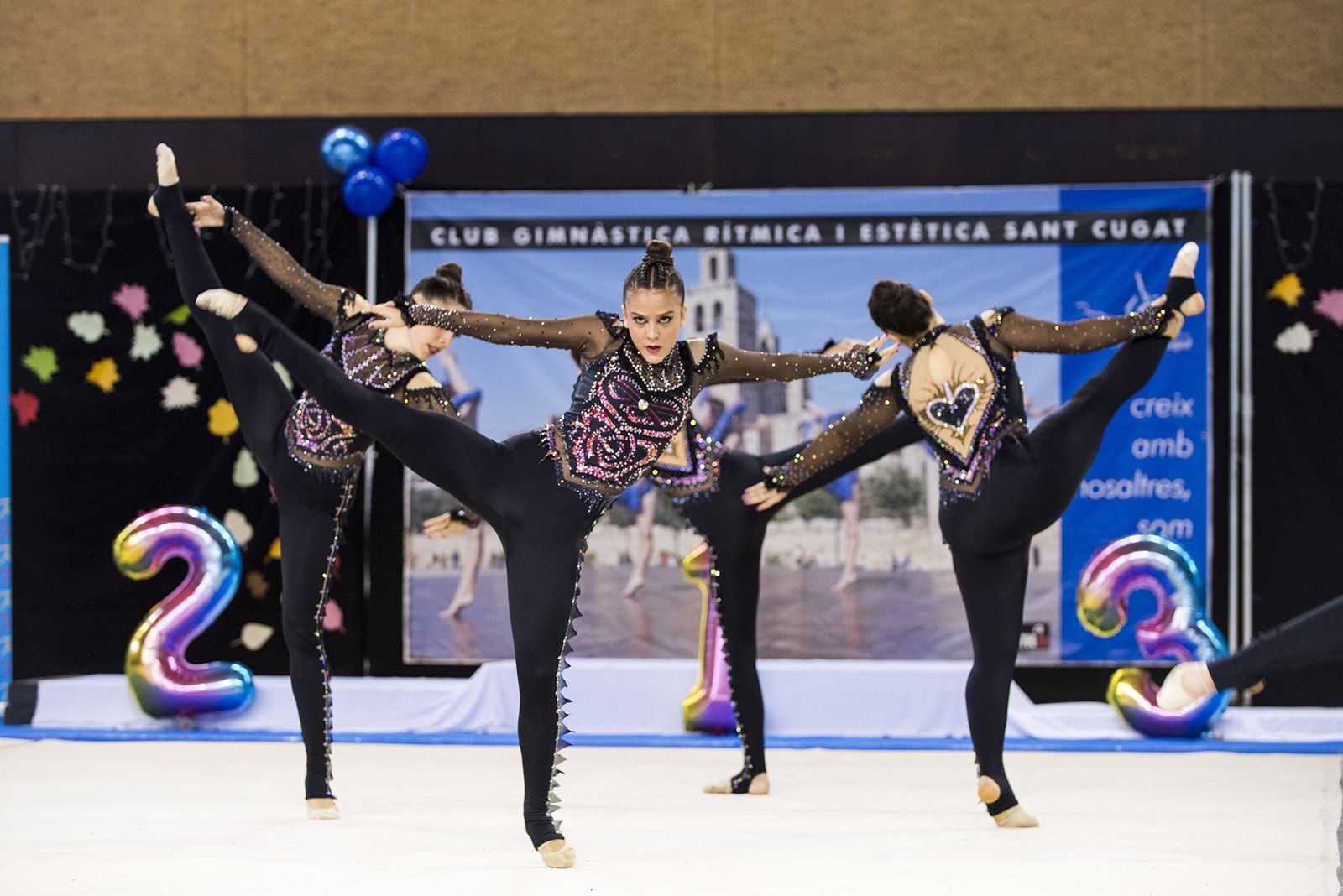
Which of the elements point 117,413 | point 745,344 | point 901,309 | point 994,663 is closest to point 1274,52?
point 745,344

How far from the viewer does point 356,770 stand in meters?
4.99

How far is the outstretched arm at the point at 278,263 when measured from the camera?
4129 mm

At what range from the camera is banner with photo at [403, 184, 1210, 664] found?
20.6 feet

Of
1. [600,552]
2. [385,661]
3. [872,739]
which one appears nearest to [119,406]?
[385,661]

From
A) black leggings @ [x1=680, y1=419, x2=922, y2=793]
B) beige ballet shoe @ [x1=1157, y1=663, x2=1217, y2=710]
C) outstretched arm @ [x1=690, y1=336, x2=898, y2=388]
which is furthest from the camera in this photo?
black leggings @ [x1=680, y1=419, x2=922, y2=793]

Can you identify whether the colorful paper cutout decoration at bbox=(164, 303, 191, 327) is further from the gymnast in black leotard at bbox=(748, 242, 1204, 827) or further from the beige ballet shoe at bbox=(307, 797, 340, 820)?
the gymnast in black leotard at bbox=(748, 242, 1204, 827)

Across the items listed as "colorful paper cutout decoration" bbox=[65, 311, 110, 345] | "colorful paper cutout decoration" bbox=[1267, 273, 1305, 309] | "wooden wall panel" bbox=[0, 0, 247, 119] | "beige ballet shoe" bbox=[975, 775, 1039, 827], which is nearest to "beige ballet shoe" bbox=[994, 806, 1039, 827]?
"beige ballet shoe" bbox=[975, 775, 1039, 827]

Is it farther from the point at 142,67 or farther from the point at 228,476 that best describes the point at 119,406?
the point at 142,67

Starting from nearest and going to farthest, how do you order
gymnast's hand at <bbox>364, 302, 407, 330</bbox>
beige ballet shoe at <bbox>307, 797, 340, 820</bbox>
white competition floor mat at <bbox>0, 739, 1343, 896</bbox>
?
white competition floor mat at <bbox>0, 739, 1343, 896</bbox>, gymnast's hand at <bbox>364, 302, 407, 330</bbox>, beige ballet shoe at <bbox>307, 797, 340, 820</bbox>

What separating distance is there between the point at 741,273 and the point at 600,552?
1.36 meters

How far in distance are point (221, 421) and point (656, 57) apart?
2.54 meters

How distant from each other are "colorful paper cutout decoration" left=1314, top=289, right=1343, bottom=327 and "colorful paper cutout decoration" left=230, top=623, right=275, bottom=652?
4.73m

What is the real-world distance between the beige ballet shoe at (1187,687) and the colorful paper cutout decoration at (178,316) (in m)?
4.82

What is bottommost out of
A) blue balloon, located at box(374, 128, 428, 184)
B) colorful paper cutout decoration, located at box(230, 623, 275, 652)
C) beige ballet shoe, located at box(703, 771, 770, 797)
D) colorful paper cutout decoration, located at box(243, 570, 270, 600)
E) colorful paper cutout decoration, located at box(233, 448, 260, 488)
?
beige ballet shoe, located at box(703, 771, 770, 797)
